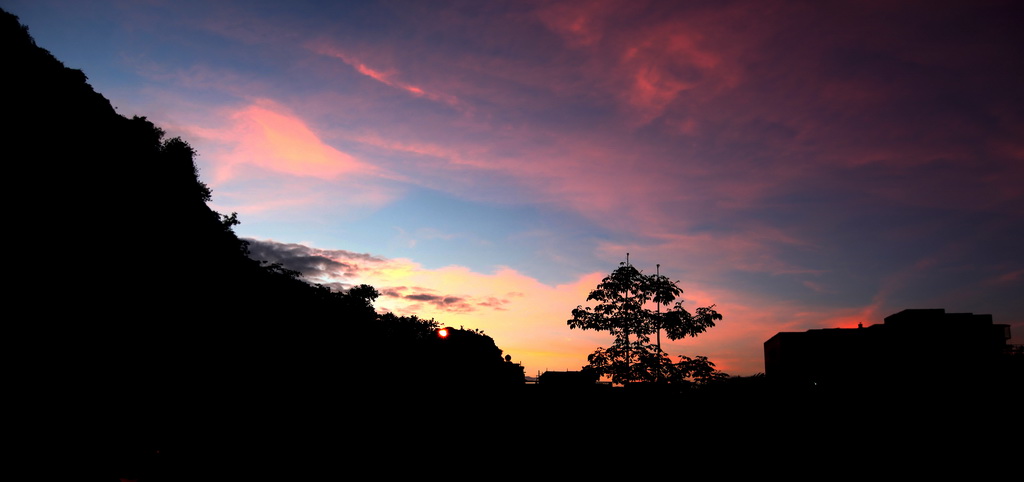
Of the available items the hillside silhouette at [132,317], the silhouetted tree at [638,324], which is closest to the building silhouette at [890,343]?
the silhouetted tree at [638,324]

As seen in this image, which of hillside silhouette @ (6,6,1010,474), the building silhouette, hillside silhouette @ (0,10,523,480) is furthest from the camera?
the building silhouette

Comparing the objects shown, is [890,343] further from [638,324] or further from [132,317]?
[132,317]

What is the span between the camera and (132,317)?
→ 43.9 ft

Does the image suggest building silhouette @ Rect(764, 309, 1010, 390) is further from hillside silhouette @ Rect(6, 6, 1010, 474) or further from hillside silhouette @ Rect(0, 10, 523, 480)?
hillside silhouette @ Rect(0, 10, 523, 480)

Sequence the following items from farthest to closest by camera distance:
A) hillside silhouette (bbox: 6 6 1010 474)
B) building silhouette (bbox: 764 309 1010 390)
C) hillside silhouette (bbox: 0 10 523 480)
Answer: building silhouette (bbox: 764 309 1010 390)
hillside silhouette (bbox: 6 6 1010 474)
hillside silhouette (bbox: 0 10 523 480)

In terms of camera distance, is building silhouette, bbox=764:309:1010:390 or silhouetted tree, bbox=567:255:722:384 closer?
silhouetted tree, bbox=567:255:722:384

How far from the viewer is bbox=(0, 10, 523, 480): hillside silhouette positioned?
10.9 metres

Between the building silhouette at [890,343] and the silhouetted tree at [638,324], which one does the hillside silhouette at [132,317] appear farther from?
the building silhouette at [890,343]

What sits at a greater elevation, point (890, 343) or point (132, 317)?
point (890, 343)

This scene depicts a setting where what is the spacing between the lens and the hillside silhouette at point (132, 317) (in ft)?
35.9

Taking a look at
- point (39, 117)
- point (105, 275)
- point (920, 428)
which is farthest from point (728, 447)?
point (39, 117)

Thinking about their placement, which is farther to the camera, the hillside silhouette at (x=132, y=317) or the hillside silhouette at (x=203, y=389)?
the hillside silhouette at (x=203, y=389)

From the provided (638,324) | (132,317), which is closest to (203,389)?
(132,317)

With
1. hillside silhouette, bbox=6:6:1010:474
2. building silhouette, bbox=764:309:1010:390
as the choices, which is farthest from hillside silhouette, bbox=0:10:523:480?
building silhouette, bbox=764:309:1010:390
